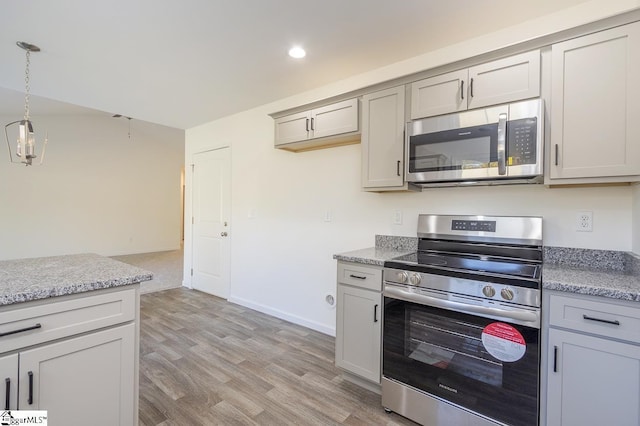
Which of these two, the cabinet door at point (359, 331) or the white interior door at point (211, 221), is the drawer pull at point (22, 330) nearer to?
the cabinet door at point (359, 331)

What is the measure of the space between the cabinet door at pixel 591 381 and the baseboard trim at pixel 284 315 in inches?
74.8

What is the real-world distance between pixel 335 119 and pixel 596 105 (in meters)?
1.68

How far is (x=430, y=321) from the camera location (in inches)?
70.7

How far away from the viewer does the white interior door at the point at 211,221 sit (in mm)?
4156

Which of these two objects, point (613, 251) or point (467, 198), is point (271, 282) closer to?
point (467, 198)

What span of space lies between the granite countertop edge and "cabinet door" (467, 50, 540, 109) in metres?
1.00

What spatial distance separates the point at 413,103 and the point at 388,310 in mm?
1446

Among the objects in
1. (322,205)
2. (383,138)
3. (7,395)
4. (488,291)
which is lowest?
(7,395)

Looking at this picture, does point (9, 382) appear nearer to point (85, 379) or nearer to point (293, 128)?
point (85, 379)

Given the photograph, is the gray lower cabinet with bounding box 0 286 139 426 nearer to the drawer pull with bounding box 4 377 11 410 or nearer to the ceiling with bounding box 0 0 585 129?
the drawer pull with bounding box 4 377 11 410

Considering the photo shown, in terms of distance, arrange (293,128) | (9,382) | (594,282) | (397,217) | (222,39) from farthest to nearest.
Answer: (293,128)
(397,217)
(222,39)
(594,282)
(9,382)

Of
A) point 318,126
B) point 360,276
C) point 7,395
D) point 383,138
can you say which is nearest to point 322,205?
point 318,126

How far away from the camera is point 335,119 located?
103 inches

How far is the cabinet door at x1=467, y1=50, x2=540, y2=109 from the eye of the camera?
69.2 inches
